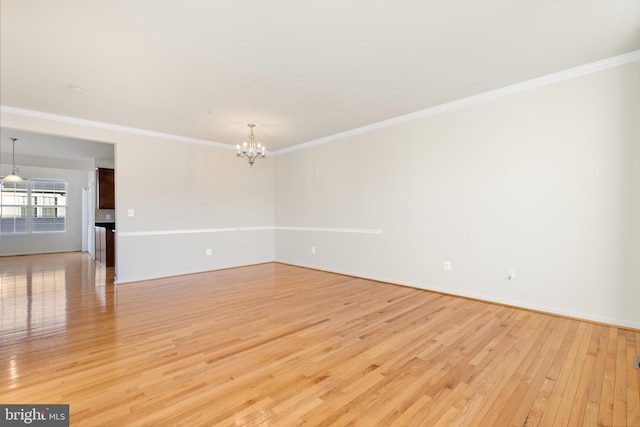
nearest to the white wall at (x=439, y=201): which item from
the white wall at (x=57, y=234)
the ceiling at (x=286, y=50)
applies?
the ceiling at (x=286, y=50)

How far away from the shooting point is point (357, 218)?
16.8 ft

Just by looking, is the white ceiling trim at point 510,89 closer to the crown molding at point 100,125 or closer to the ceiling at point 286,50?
the ceiling at point 286,50

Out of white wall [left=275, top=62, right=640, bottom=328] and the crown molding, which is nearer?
white wall [left=275, top=62, right=640, bottom=328]

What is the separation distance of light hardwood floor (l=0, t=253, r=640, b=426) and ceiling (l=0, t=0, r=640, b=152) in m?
2.61

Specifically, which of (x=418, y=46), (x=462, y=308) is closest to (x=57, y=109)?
(x=418, y=46)

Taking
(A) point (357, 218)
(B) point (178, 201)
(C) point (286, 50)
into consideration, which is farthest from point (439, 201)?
(B) point (178, 201)

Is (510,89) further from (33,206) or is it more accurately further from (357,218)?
(33,206)

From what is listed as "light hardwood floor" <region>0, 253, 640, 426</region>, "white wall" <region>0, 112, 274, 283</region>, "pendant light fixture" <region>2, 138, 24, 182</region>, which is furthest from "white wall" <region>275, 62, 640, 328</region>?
"pendant light fixture" <region>2, 138, 24, 182</region>

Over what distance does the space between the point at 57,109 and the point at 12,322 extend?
9.23ft

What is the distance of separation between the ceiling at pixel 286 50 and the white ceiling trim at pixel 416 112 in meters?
0.11

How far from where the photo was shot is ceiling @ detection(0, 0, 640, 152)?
2.11m

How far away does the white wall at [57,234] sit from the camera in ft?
26.9

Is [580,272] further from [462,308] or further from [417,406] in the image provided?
[417,406]

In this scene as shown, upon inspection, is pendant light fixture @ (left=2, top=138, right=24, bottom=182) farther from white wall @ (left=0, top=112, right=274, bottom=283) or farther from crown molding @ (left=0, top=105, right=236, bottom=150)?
white wall @ (left=0, top=112, right=274, bottom=283)
